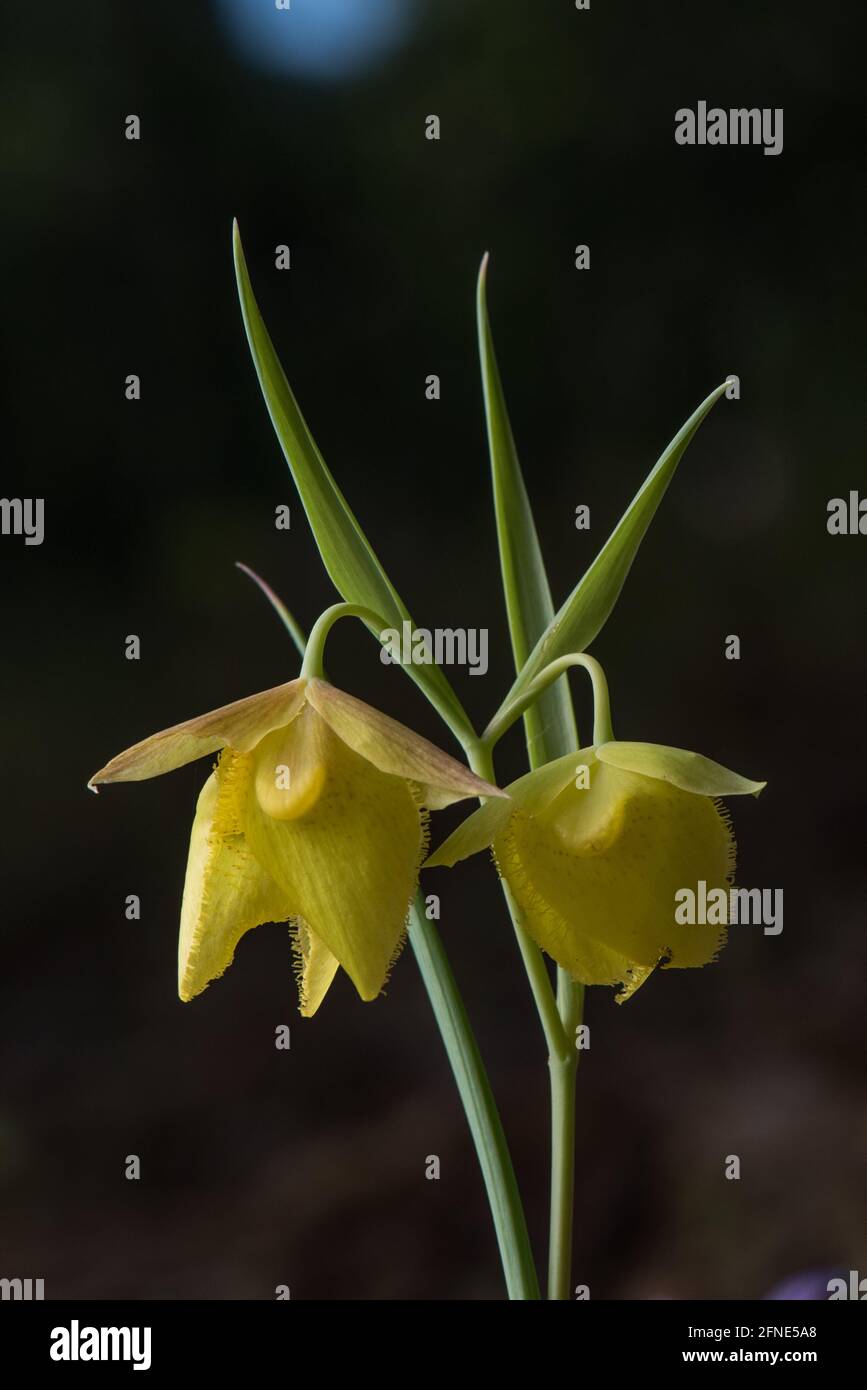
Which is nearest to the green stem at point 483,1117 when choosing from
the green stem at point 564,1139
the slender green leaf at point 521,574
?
the green stem at point 564,1139

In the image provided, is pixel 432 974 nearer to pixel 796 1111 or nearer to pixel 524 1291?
pixel 524 1291

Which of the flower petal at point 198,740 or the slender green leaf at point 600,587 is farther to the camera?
the slender green leaf at point 600,587

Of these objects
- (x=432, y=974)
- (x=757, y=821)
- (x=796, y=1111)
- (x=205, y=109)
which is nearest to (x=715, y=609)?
(x=757, y=821)
